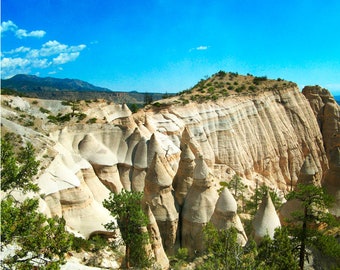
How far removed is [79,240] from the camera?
15570 millimetres

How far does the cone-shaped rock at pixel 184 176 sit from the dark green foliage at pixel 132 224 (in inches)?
262

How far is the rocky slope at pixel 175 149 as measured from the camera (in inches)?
752

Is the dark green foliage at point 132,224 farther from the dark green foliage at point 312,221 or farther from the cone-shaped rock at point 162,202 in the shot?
the dark green foliage at point 312,221

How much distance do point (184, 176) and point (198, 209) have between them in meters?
2.86

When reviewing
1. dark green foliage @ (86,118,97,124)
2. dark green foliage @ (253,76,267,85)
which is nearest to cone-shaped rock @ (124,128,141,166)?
dark green foliage @ (86,118,97,124)

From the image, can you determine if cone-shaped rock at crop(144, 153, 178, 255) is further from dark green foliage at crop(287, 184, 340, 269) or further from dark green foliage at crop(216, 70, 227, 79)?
dark green foliage at crop(216, 70, 227, 79)

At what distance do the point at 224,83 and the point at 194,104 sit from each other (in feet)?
45.0

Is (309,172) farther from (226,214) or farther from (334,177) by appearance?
(226,214)

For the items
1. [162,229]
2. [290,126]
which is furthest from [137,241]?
[290,126]

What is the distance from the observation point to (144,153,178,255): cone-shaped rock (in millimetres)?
19156

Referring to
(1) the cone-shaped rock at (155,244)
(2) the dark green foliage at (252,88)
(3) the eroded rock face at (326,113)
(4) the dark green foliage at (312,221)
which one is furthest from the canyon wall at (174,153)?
(4) the dark green foliage at (312,221)

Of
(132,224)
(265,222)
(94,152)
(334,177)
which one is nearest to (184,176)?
(265,222)

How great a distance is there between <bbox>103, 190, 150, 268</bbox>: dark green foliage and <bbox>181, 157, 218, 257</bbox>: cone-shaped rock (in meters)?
5.27

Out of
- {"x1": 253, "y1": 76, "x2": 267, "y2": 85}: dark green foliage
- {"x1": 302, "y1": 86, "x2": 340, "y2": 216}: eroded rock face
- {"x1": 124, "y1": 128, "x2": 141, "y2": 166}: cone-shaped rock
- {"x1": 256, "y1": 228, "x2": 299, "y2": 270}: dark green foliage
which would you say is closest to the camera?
{"x1": 256, "y1": 228, "x2": 299, "y2": 270}: dark green foliage
